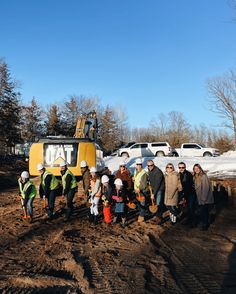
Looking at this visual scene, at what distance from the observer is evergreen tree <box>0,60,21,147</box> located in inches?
1684

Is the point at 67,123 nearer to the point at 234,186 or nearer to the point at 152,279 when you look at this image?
the point at 234,186

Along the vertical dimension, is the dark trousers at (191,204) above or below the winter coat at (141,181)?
below

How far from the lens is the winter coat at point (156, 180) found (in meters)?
10.6

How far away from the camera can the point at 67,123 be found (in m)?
64.6

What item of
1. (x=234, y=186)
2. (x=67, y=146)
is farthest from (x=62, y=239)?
(x=234, y=186)

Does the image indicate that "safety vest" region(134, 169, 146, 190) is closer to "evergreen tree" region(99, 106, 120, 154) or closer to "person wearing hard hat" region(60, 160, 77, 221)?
"person wearing hard hat" region(60, 160, 77, 221)

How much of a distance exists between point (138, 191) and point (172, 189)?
1135 mm

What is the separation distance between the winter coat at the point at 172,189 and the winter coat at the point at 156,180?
0.95 feet

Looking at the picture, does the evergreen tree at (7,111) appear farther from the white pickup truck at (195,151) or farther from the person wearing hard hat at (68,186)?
the person wearing hard hat at (68,186)

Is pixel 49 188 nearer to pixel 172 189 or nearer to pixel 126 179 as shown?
pixel 126 179

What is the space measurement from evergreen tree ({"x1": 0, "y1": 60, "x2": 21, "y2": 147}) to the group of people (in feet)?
109

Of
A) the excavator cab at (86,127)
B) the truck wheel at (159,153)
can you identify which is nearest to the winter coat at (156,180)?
the excavator cab at (86,127)

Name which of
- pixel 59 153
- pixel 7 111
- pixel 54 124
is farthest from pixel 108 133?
pixel 59 153

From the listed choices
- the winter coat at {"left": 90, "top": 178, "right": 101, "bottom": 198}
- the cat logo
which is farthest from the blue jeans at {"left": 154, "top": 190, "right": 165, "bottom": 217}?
the cat logo
